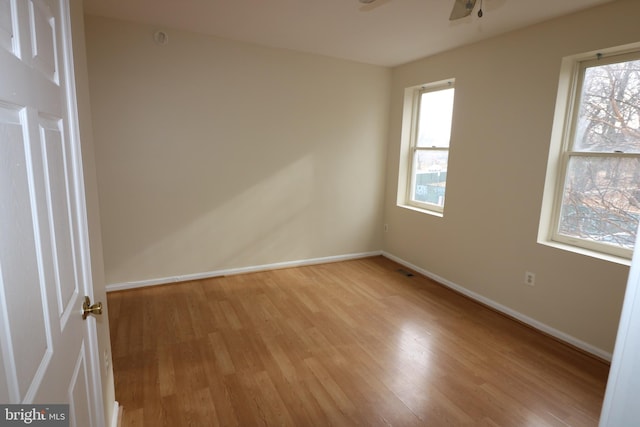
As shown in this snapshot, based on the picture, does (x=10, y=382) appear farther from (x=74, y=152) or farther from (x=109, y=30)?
(x=109, y=30)

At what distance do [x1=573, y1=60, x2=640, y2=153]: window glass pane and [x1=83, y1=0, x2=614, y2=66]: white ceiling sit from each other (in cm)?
53

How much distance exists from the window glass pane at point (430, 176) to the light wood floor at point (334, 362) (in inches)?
47.8

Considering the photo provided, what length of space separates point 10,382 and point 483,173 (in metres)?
3.57

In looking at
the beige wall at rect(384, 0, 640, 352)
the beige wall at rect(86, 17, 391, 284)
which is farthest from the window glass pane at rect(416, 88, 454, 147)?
the beige wall at rect(86, 17, 391, 284)

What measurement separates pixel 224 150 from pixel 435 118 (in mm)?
2516

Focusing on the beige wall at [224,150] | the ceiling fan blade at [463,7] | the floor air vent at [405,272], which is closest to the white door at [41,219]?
the ceiling fan blade at [463,7]

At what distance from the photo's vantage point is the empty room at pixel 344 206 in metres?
1.98

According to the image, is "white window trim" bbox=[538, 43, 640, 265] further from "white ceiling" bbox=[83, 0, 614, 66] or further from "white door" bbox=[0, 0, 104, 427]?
"white door" bbox=[0, 0, 104, 427]

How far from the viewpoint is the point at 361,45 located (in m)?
3.54

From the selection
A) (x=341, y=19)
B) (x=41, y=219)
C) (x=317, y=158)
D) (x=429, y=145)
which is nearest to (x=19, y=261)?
(x=41, y=219)

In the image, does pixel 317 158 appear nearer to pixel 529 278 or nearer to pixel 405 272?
pixel 405 272

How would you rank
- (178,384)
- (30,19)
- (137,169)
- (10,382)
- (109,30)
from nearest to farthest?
(10,382)
(30,19)
(178,384)
(109,30)
(137,169)

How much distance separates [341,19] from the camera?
2848 mm

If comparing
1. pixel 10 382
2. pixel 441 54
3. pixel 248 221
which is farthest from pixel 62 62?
pixel 441 54
